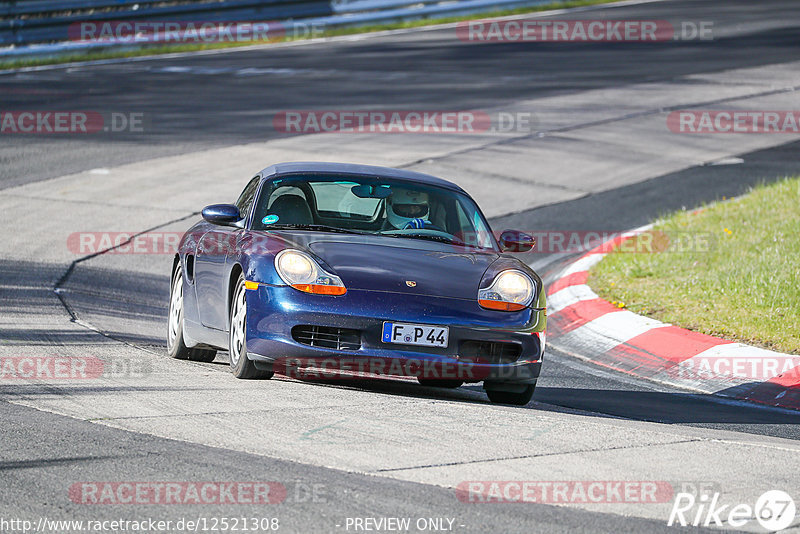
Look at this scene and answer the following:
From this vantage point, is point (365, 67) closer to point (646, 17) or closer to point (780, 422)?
point (646, 17)

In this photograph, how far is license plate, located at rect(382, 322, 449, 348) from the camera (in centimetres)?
670

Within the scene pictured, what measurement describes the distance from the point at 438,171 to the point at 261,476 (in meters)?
11.8

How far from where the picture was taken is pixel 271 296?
6.77 meters

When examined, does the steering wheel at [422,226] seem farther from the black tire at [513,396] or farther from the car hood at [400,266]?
the black tire at [513,396]

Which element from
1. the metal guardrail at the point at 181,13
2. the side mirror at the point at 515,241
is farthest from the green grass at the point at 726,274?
the metal guardrail at the point at 181,13

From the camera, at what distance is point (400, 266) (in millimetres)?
6941

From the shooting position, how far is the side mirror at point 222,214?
772cm

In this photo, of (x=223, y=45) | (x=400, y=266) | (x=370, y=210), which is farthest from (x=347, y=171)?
(x=223, y=45)

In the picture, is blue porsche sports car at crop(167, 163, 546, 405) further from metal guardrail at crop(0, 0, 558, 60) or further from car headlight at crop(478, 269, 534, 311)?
metal guardrail at crop(0, 0, 558, 60)

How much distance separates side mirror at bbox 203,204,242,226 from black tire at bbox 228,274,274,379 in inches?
23.1

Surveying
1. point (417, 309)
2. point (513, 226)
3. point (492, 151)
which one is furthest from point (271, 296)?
point (492, 151)

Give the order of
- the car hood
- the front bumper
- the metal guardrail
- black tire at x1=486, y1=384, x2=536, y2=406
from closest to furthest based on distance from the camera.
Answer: the front bumper, the car hood, black tire at x1=486, y1=384, x2=536, y2=406, the metal guardrail

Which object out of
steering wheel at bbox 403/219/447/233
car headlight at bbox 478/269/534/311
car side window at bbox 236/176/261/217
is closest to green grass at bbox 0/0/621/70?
car side window at bbox 236/176/261/217

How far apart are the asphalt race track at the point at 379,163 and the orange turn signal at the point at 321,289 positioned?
0.54 m
